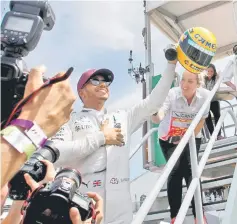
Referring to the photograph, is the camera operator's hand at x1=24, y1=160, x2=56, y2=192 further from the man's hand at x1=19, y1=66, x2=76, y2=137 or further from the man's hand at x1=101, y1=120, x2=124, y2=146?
the man's hand at x1=101, y1=120, x2=124, y2=146

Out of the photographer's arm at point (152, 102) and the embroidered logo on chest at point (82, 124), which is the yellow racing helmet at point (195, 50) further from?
the embroidered logo on chest at point (82, 124)

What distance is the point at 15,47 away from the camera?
3.29 feet

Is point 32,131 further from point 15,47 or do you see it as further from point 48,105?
point 15,47

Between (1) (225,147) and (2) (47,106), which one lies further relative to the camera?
(1) (225,147)

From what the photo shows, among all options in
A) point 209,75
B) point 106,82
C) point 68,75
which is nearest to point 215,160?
point 209,75

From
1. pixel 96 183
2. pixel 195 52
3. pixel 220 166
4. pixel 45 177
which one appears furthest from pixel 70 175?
pixel 220 166

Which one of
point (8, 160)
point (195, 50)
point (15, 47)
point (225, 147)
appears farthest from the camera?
point (225, 147)

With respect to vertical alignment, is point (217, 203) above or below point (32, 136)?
below

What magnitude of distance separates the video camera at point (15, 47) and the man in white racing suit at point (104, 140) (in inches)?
45.8

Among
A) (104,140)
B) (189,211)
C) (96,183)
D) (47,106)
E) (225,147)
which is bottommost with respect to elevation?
(189,211)

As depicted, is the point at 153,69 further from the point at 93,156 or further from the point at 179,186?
the point at 93,156

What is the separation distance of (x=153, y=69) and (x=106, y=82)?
304cm

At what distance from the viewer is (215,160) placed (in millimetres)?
3797

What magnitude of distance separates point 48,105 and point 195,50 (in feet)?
6.39
